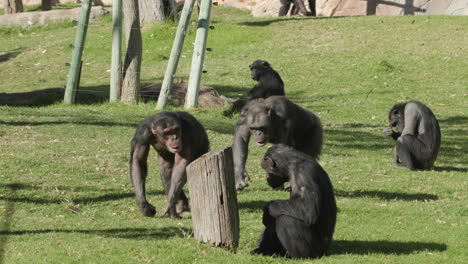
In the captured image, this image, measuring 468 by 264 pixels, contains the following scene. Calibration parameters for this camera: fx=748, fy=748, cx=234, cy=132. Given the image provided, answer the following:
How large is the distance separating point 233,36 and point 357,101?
336 inches

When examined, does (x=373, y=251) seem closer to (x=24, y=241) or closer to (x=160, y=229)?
(x=160, y=229)

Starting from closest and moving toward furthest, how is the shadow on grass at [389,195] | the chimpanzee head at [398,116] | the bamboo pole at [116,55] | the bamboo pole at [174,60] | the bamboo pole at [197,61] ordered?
the shadow on grass at [389,195], the chimpanzee head at [398,116], the bamboo pole at [174,60], the bamboo pole at [197,61], the bamboo pole at [116,55]

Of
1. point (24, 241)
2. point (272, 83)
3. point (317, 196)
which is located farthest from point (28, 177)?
point (272, 83)

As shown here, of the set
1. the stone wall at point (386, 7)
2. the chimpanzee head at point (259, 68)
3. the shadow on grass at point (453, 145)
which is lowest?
the shadow on grass at point (453, 145)

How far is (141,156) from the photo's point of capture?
984cm

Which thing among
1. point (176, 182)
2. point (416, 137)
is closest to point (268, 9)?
point (416, 137)

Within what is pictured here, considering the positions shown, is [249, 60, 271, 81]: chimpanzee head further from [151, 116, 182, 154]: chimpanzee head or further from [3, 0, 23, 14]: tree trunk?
[3, 0, 23, 14]: tree trunk

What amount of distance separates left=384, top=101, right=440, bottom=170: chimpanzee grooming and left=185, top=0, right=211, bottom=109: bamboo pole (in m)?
5.95

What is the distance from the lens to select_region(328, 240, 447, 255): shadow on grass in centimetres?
832

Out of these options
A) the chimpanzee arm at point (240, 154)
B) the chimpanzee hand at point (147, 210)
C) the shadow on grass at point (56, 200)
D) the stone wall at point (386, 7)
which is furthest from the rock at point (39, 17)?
the chimpanzee hand at point (147, 210)

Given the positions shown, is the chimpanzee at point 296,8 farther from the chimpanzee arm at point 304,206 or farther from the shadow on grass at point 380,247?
the chimpanzee arm at point 304,206

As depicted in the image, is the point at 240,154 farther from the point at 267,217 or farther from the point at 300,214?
the point at 300,214

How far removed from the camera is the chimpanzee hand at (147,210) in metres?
9.70

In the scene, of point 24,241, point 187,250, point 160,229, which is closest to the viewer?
point 187,250
